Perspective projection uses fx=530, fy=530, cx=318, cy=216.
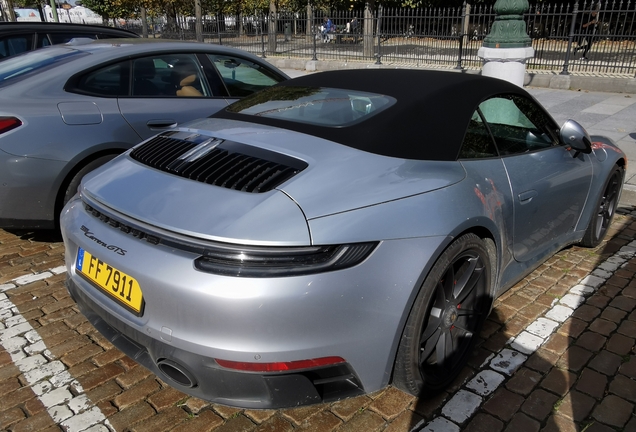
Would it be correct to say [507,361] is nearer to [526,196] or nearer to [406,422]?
[406,422]

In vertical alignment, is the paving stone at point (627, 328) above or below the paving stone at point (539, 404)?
below

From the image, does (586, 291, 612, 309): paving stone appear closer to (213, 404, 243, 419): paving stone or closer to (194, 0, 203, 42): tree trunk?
(213, 404, 243, 419): paving stone

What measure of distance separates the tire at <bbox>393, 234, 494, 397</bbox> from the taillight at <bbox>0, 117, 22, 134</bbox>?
3099 mm

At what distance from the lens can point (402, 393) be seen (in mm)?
2607

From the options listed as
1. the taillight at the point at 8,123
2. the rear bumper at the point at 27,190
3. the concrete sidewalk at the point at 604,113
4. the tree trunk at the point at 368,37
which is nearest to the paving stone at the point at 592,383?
the concrete sidewalk at the point at 604,113

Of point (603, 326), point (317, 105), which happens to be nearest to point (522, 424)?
point (603, 326)

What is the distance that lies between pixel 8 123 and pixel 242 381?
2851mm

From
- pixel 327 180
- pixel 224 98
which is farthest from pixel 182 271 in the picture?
pixel 224 98

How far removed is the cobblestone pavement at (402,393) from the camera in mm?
2410

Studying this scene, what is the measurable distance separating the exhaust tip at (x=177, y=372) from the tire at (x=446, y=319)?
869 mm

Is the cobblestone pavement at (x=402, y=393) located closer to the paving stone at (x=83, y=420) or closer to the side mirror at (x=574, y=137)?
the paving stone at (x=83, y=420)

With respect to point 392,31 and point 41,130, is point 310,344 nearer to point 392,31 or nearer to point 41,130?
point 41,130

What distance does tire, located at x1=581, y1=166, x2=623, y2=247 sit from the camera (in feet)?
13.4

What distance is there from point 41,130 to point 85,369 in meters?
1.89
